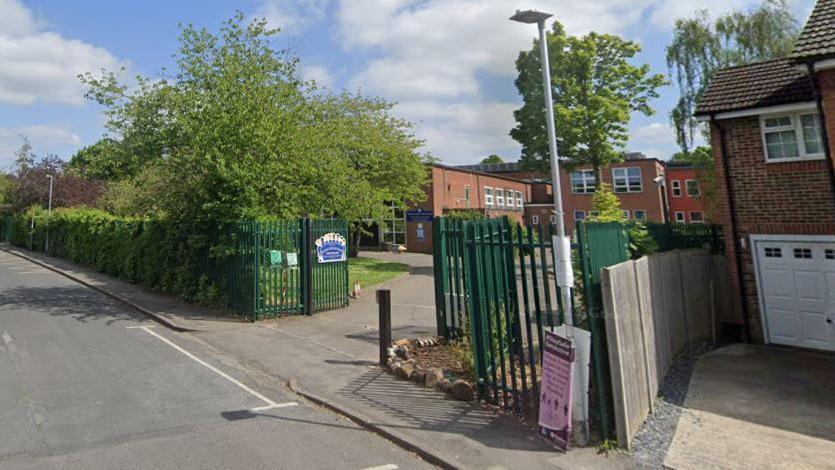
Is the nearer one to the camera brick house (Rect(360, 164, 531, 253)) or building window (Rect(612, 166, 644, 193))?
brick house (Rect(360, 164, 531, 253))

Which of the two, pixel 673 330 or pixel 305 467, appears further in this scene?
pixel 673 330

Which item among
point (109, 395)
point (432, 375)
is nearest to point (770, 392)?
point (432, 375)

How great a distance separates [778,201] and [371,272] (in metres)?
16.0

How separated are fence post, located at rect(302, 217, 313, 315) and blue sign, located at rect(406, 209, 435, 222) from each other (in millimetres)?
24017

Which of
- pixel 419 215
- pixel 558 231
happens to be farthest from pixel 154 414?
pixel 419 215

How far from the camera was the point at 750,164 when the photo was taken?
33.6 ft

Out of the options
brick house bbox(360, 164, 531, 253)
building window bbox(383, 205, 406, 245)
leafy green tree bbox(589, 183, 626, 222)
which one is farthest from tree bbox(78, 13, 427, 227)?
building window bbox(383, 205, 406, 245)

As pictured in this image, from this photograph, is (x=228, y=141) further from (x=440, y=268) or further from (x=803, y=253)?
(x=803, y=253)

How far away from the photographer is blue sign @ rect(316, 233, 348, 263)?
12172mm

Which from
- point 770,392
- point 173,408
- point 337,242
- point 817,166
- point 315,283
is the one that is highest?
point 817,166

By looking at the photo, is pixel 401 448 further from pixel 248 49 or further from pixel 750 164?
pixel 248 49

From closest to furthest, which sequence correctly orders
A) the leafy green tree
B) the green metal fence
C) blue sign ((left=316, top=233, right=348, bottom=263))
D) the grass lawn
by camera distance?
the leafy green tree < the green metal fence < blue sign ((left=316, top=233, right=348, bottom=263)) < the grass lawn

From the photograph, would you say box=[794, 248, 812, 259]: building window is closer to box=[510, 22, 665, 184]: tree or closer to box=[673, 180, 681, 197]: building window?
box=[510, 22, 665, 184]: tree

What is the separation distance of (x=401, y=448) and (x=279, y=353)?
4357mm
